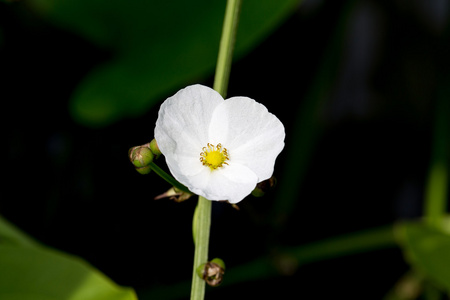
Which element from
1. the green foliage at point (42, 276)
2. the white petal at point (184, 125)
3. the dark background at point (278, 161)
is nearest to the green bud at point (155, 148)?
the white petal at point (184, 125)

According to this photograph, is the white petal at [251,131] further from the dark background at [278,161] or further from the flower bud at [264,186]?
the dark background at [278,161]

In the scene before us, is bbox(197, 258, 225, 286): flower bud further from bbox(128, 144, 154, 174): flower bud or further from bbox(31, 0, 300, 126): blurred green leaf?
bbox(31, 0, 300, 126): blurred green leaf

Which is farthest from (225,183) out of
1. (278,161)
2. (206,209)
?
(278,161)

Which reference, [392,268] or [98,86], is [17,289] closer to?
[98,86]

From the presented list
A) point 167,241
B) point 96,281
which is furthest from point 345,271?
point 96,281

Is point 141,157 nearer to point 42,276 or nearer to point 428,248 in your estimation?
point 42,276

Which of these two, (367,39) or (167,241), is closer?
(167,241)
